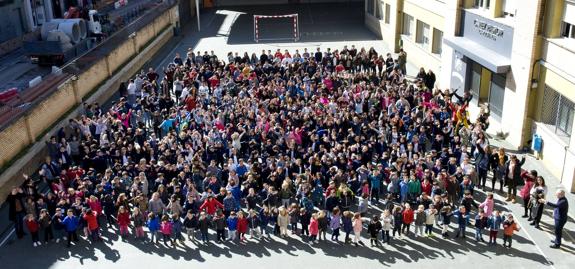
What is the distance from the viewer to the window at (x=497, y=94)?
20.5m

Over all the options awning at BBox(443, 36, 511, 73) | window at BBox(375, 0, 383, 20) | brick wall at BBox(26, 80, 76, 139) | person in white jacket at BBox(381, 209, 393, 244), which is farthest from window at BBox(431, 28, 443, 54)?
brick wall at BBox(26, 80, 76, 139)

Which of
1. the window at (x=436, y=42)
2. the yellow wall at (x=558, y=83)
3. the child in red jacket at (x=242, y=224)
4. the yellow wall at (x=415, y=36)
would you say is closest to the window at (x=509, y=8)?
the yellow wall at (x=558, y=83)

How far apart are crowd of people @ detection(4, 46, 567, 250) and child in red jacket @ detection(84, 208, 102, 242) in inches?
1.4

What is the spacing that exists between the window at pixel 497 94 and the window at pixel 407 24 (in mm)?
11427

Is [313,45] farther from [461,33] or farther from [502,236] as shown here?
[502,236]

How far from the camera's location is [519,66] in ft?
62.0

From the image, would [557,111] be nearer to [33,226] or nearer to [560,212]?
[560,212]

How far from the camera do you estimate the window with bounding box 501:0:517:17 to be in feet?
64.6

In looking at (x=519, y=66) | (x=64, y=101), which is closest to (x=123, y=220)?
(x=64, y=101)

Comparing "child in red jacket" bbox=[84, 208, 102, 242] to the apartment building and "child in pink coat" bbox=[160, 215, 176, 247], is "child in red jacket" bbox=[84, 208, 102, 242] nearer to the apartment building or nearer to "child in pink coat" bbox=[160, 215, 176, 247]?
"child in pink coat" bbox=[160, 215, 176, 247]

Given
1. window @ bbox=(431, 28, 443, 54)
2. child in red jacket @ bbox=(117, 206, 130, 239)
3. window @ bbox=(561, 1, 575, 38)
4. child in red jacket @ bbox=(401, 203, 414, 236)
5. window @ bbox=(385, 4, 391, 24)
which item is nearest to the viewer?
child in red jacket @ bbox=(401, 203, 414, 236)

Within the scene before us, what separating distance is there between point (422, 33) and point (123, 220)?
21851 mm

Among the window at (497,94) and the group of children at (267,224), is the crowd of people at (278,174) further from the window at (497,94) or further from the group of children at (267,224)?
the window at (497,94)

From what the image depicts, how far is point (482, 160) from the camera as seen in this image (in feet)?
52.9
